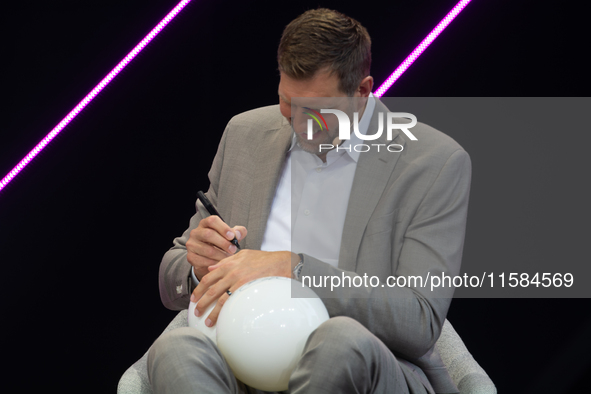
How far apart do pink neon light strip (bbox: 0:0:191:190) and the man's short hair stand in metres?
0.92

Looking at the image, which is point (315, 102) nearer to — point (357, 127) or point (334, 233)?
point (357, 127)

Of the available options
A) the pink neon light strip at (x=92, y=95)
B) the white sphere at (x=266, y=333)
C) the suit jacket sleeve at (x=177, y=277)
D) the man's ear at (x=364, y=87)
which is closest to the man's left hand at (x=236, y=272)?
the white sphere at (x=266, y=333)

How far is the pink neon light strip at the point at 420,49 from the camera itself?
2395mm

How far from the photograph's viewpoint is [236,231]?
5.44 feet

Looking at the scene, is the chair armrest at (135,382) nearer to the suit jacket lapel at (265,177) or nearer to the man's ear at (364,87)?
the suit jacket lapel at (265,177)

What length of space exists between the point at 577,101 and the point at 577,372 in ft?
3.28

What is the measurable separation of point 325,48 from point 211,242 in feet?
1.83

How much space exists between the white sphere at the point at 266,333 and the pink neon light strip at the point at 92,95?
4.68 ft

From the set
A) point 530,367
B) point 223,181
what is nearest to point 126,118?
point 223,181

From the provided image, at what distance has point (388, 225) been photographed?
1755 millimetres

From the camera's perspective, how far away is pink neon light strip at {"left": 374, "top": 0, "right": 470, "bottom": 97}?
2.39 metres

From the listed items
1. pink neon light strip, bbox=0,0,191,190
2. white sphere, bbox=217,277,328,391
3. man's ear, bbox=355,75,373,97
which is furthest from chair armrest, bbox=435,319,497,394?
pink neon light strip, bbox=0,0,191,190

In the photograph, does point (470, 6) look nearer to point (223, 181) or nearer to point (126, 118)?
point (223, 181)

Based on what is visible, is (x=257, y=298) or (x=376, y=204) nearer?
(x=257, y=298)
